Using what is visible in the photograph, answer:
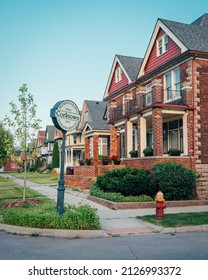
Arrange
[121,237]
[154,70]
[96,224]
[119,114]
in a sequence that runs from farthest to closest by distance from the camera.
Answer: [119,114] → [154,70] → [96,224] → [121,237]

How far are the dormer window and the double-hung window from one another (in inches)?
66.9

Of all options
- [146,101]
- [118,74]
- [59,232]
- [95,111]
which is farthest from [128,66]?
[59,232]

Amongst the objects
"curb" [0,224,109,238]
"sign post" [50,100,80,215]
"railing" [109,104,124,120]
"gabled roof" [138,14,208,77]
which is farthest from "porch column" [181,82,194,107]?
"curb" [0,224,109,238]

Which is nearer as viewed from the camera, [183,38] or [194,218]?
[194,218]

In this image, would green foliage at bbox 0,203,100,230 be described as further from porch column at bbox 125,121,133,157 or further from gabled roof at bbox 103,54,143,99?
gabled roof at bbox 103,54,143,99

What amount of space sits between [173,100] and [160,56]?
3.38m

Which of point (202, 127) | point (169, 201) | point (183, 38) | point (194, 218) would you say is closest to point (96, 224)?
point (194, 218)

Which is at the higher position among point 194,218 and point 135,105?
point 135,105

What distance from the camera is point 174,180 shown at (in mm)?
14789

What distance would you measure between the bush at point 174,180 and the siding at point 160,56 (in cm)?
723

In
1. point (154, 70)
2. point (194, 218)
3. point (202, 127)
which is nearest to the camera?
point (194, 218)

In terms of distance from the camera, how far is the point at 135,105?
2169cm
